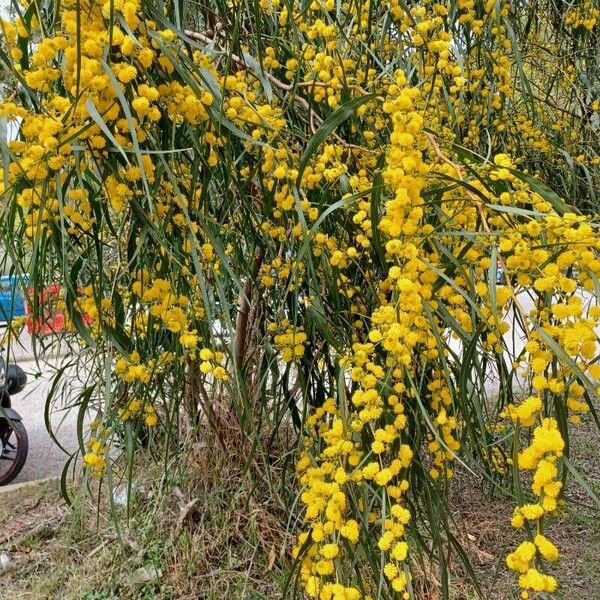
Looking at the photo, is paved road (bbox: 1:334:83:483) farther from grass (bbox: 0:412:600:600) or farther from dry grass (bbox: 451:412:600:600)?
dry grass (bbox: 451:412:600:600)

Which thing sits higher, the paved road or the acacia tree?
the acacia tree

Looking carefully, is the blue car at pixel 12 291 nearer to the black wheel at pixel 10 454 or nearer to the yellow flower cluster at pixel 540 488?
the yellow flower cluster at pixel 540 488

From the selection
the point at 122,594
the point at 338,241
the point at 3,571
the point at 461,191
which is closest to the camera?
the point at 461,191

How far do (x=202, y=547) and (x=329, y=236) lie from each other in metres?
1.25

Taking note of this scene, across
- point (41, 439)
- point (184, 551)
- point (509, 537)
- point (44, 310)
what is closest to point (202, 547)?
point (184, 551)

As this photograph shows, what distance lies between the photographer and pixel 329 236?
3.76ft

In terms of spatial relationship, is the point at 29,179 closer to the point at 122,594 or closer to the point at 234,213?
the point at 234,213

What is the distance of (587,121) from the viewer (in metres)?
2.22

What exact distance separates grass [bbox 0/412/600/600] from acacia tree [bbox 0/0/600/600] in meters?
0.68

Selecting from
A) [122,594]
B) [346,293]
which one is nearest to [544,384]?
[346,293]

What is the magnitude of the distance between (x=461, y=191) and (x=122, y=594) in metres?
1.69

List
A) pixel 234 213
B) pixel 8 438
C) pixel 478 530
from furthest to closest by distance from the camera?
pixel 8 438 → pixel 478 530 → pixel 234 213

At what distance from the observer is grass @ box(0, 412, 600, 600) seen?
194 centimetres

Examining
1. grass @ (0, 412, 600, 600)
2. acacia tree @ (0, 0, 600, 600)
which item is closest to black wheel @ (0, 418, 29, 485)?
grass @ (0, 412, 600, 600)
